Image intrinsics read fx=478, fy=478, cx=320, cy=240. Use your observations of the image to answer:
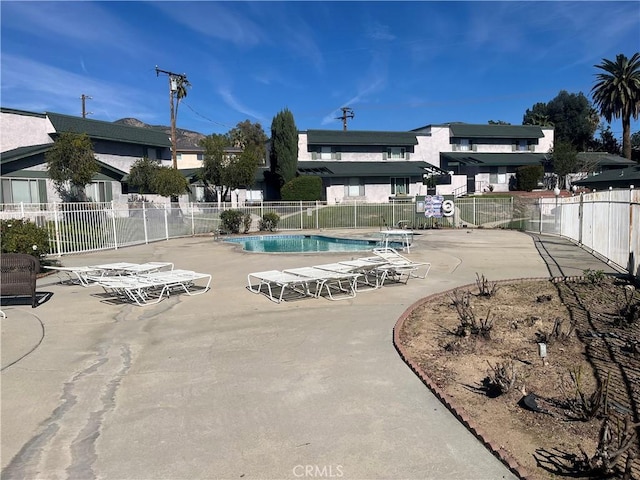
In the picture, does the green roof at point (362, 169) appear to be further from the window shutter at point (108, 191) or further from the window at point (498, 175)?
the window shutter at point (108, 191)

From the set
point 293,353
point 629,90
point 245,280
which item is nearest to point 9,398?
point 293,353

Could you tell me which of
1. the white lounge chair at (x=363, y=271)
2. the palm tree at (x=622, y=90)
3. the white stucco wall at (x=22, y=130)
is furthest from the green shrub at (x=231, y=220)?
the palm tree at (x=622, y=90)

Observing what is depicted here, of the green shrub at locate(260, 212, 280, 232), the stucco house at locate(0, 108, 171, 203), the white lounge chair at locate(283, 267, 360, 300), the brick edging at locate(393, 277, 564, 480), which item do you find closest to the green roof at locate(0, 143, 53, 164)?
the stucco house at locate(0, 108, 171, 203)

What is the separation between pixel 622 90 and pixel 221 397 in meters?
65.7

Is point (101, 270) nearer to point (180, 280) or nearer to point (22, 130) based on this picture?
point (180, 280)

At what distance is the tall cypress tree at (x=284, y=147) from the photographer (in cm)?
4288

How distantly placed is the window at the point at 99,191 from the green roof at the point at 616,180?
4072 cm

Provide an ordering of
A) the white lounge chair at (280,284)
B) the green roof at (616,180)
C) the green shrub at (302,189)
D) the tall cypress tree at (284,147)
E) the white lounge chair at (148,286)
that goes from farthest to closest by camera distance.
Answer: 1. the tall cypress tree at (284,147)
2. the green roof at (616,180)
3. the green shrub at (302,189)
4. the white lounge chair at (280,284)
5. the white lounge chair at (148,286)

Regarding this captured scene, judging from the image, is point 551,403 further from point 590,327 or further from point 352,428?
point 590,327

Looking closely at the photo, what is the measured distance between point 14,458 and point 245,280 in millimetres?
8287

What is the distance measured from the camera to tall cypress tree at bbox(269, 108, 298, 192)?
42.9 meters

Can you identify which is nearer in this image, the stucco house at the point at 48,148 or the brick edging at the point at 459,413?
the brick edging at the point at 459,413

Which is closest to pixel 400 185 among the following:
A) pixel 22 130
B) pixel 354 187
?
pixel 354 187

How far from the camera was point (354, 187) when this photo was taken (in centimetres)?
4500
